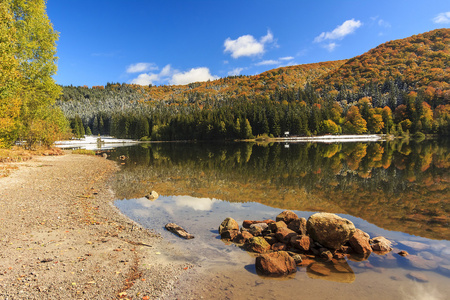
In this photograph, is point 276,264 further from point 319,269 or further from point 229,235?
point 229,235

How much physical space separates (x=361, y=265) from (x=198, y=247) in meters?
6.45

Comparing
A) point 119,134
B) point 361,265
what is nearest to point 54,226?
point 361,265

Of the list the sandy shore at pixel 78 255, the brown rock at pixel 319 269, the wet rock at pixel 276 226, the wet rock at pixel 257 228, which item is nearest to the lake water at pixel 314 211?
the brown rock at pixel 319 269

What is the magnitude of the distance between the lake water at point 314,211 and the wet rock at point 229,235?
1.13 ft

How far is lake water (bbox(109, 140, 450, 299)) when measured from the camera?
7892 mm

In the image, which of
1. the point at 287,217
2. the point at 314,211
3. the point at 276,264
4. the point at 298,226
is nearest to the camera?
the point at 276,264

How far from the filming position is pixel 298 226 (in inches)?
483

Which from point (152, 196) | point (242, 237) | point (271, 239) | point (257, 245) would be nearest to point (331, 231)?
point (271, 239)

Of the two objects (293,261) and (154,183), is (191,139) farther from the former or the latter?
(293,261)

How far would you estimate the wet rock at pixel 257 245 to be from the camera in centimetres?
1054

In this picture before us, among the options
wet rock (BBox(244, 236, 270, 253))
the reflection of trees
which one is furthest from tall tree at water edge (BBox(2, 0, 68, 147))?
wet rock (BBox(244, 236, 270, 253))

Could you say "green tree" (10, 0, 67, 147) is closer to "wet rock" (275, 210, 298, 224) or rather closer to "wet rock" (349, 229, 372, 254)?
"wet rock" (275, 210, 298, 224)

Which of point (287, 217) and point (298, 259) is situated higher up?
point (287, 217)

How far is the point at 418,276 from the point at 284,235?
16.0ft
